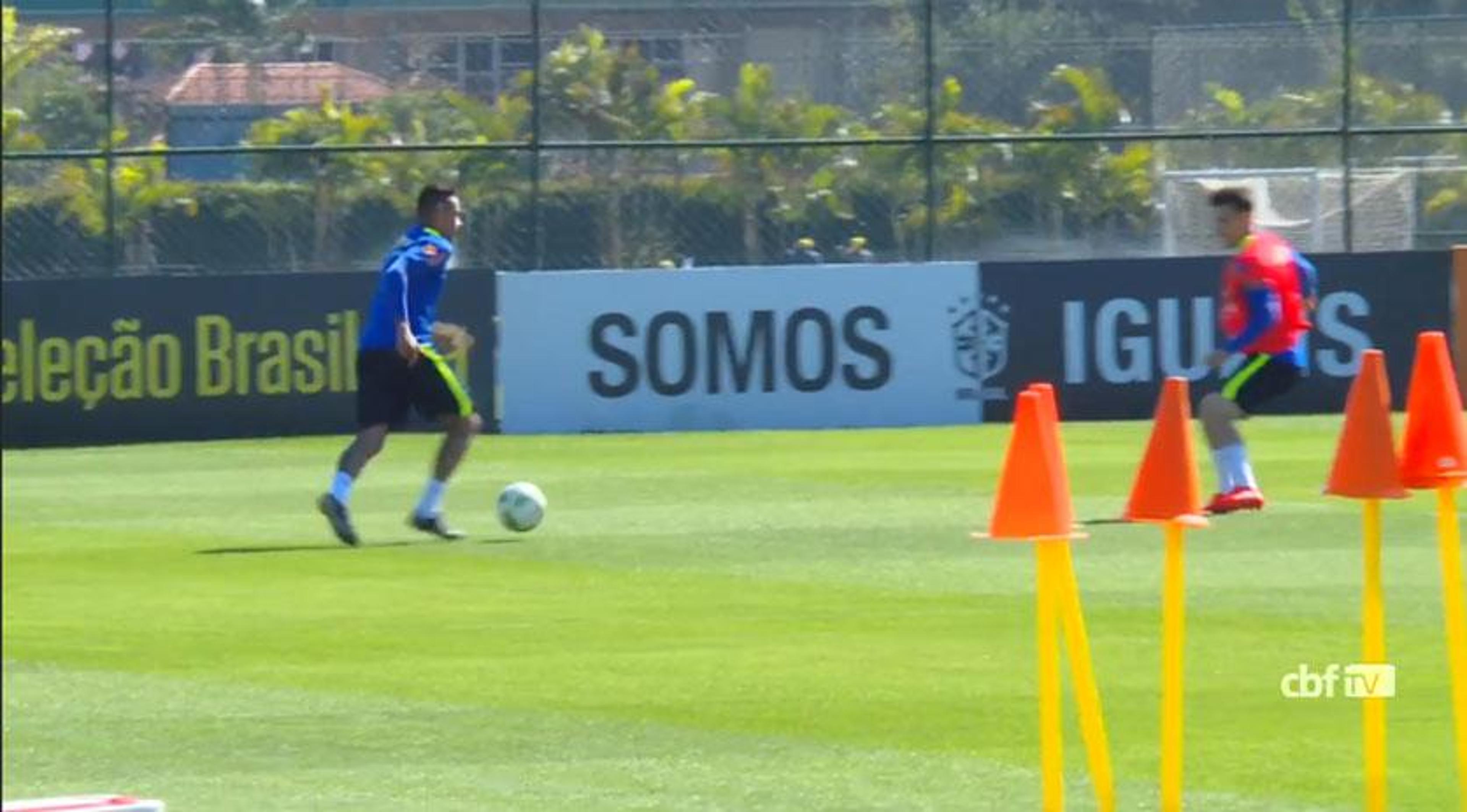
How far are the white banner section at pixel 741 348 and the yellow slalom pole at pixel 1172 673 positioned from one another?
18.0 metres

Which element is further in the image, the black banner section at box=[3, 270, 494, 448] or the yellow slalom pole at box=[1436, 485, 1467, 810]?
the black banner section at box=[3, 270, 494, 448]

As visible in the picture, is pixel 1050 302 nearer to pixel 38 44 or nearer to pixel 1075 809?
pixel 38 44

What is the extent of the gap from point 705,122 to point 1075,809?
75.8ft

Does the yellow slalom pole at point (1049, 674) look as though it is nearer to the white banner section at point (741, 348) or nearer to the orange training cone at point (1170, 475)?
the orange training cone at point (1170, 475)

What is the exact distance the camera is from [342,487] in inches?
659

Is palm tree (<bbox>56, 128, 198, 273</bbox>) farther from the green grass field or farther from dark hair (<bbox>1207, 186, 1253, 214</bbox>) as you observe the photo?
dark hair (<bbox>1207, 186, 1253, 214</bbox>)

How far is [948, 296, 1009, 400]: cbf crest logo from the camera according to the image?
26484 millimetres

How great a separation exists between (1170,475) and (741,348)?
60.5 ft

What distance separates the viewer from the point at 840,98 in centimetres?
3148

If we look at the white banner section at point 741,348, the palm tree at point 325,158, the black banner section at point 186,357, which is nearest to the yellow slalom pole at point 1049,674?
the black banner section at point 186,357

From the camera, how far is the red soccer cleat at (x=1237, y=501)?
17.5 m

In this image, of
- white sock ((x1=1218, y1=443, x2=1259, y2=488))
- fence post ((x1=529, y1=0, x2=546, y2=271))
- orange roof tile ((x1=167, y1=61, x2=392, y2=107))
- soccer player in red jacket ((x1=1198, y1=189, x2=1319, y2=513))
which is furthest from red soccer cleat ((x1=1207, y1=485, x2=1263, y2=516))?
orange roof tile ((x1=167, y1=61, x2=392, y2=107))

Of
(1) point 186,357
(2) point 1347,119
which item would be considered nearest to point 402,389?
(1) point 186,357

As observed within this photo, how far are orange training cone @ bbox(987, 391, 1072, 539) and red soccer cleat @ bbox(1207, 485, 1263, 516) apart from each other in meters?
9.75
